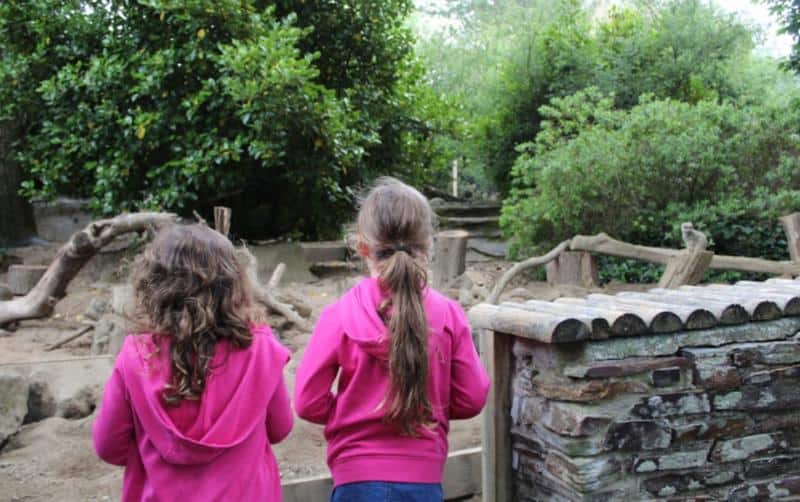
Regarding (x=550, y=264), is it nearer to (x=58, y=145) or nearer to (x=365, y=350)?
(x=58, y=145)

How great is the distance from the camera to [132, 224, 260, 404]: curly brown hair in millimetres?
1937

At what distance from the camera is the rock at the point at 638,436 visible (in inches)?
98.7

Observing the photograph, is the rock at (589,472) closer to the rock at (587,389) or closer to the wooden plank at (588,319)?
the rock at (587,389)

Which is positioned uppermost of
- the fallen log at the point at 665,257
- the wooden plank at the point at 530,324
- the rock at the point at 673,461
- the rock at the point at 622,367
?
the fallen log at the point at 665,257

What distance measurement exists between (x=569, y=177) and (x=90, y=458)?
5753mm

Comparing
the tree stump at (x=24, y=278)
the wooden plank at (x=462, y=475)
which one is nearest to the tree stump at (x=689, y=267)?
the wooden plank at (x=462, y=475)

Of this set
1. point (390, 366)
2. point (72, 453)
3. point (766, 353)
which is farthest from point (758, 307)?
point (72, 453)

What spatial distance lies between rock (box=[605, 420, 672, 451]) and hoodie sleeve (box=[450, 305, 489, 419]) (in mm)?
534

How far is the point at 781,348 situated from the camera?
280 centimetres

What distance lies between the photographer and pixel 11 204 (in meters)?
9.29

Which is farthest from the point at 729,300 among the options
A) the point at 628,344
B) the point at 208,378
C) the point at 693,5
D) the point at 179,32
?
the point at 693,5

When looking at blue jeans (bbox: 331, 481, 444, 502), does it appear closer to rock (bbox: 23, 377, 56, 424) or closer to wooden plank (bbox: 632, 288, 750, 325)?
wooden plank (bbox: 632, 288, 750, 325)

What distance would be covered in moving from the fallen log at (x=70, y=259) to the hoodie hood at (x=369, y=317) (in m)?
4.42

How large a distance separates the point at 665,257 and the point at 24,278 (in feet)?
19.2
